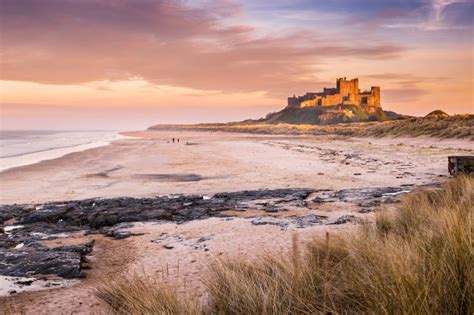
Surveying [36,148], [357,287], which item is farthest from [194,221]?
[36,148]

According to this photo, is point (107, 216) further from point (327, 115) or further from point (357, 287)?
point (327, 115)

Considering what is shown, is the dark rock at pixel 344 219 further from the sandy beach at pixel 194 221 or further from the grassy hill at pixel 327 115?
the grassy hill at pixel 327 115

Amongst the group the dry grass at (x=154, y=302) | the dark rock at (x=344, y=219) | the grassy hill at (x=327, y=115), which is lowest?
the dark rock at (x=344, y=219)

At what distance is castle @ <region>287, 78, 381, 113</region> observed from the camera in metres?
154

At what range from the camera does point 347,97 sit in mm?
153000

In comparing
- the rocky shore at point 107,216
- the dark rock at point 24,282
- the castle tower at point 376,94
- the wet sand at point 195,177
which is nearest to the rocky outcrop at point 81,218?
the rocky shore at point 107,216

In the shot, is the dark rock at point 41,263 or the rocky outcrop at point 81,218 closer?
the dark rock at point 41,263

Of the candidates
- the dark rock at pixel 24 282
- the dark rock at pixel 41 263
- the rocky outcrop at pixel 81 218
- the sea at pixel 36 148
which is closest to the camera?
the dark rock at pixel 24 282

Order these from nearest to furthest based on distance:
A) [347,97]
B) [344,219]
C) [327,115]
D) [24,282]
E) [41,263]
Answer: [24,282] < [41,263] < [344,219] < [327,115] < [347,97]

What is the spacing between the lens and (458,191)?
7.78 meters

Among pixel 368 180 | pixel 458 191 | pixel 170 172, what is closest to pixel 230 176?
pixel 170 172

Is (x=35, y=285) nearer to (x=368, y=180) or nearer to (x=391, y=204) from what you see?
(x=391, y=204)

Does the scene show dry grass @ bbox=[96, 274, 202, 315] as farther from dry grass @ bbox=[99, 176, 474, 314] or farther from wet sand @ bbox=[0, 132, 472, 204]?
wet sand @ bbox=[0, 132, 472, 204]

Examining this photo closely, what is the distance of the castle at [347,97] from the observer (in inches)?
6048
